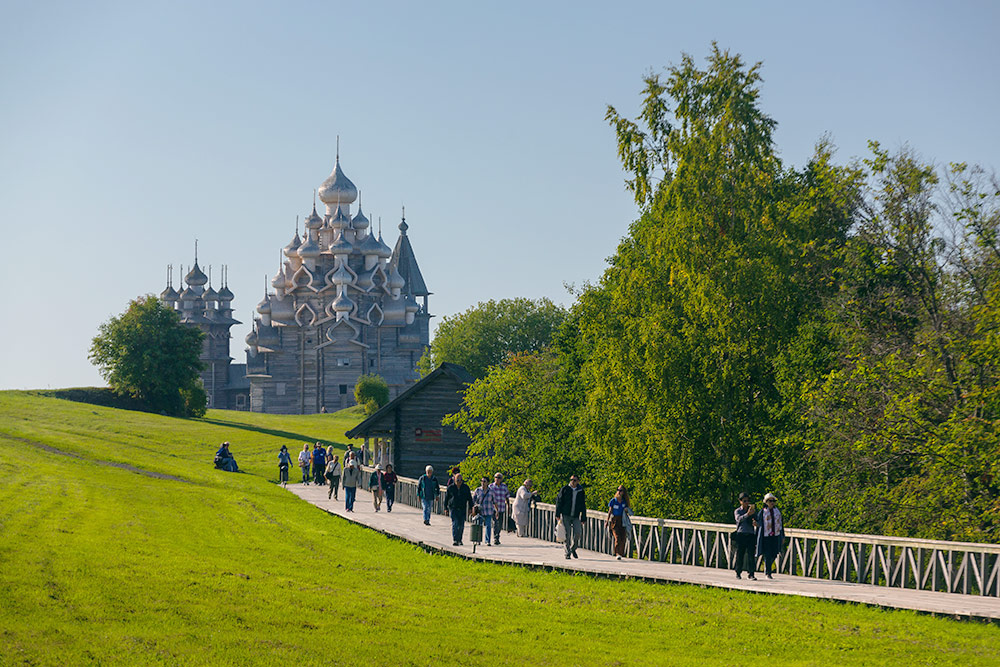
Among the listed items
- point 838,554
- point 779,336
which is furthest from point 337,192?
point 838,554

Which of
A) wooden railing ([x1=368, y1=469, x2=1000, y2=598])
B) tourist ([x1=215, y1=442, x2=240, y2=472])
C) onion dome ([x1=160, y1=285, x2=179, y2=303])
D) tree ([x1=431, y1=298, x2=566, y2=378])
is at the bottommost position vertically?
wooden railing ([x1=368, y1=469, x2=1000, y2=598])

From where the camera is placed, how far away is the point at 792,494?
1182 inches

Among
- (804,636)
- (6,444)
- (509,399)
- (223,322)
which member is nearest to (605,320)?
(509,399)

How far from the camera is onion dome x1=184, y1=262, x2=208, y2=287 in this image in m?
139

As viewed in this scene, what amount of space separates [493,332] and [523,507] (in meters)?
84.7

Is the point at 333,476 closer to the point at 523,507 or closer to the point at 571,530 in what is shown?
the point at 523,507

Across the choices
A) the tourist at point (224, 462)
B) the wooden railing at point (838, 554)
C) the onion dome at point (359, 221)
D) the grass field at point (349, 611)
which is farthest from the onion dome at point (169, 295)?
the wooden railing at point (838, 554)

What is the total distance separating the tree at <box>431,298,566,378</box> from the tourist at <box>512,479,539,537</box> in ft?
266

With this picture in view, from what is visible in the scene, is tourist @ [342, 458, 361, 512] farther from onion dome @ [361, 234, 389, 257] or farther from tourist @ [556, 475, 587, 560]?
onion dome @ [361, 234, 389, 257]

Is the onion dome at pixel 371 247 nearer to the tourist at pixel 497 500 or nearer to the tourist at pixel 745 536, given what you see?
the tourist at pixel 497 500

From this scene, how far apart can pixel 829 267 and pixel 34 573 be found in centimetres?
2266

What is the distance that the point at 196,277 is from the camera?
139 m

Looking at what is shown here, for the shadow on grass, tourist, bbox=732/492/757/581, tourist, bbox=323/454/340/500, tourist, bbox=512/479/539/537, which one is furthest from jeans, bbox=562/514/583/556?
the shadow on grass

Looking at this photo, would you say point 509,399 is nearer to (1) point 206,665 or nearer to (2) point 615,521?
(2) point 615,521
